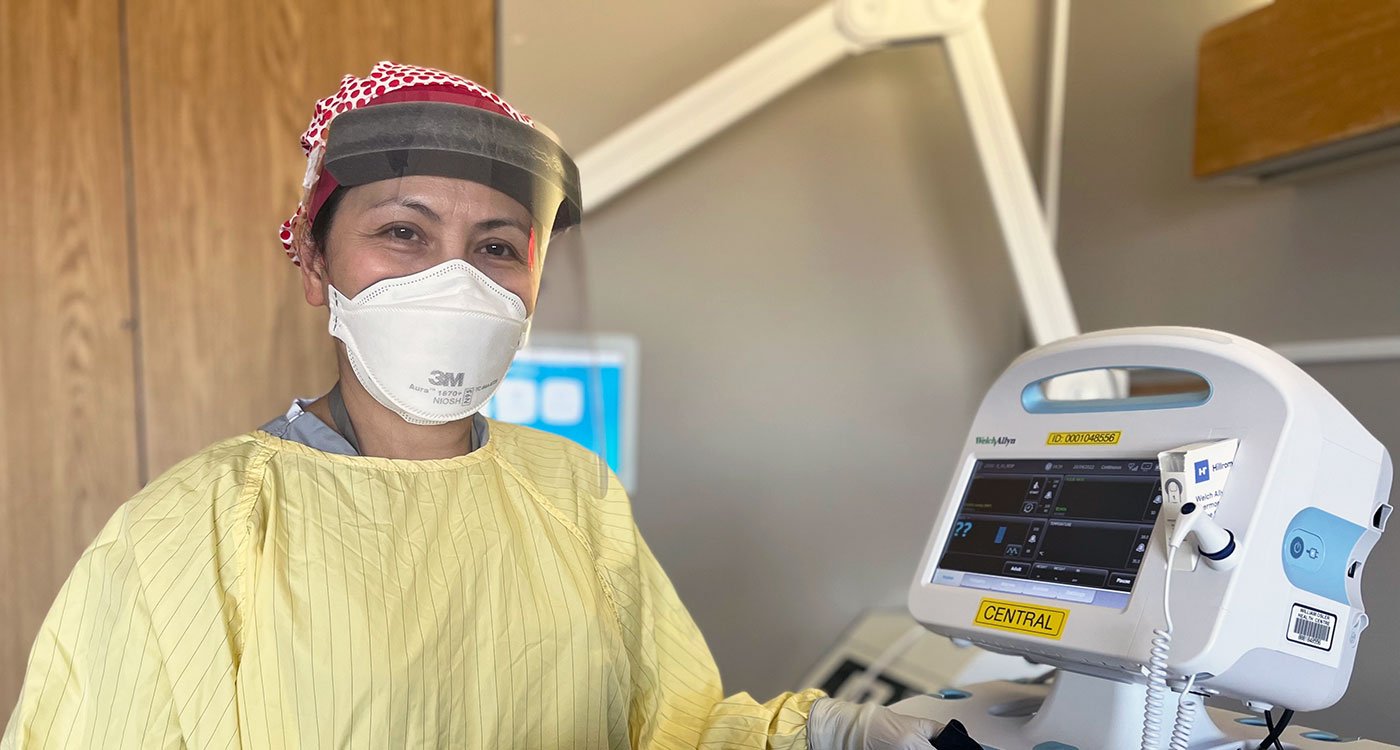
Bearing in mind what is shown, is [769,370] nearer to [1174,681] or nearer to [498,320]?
[498,320]

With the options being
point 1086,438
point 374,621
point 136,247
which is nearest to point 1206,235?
point 1086,438

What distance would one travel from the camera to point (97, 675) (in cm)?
81

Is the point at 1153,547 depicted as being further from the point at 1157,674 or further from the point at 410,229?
the point at 410,229

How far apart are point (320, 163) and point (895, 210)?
4.95 ft

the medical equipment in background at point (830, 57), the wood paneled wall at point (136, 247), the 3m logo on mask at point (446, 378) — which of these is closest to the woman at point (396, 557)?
the 3m logo on mask at point (446, 378)

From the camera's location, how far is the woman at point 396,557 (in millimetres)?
825

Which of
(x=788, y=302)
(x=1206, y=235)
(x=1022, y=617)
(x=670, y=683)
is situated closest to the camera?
(x=1022, y=617)

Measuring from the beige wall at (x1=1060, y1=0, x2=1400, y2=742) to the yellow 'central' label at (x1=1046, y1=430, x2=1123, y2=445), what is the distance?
414 millimetres

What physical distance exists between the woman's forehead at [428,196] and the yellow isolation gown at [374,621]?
0.79 feet

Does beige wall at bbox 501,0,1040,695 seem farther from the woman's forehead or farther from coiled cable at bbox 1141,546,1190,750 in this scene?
coiled cable at bbox 1141,546,1190,750

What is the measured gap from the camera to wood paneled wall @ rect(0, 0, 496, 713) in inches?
70.7

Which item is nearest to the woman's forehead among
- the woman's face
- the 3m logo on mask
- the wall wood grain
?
the woman's face

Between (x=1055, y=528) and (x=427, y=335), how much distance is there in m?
0.60

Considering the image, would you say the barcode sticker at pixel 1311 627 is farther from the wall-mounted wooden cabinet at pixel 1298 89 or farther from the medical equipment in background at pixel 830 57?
the medical equipment in background at pixel 830 57
